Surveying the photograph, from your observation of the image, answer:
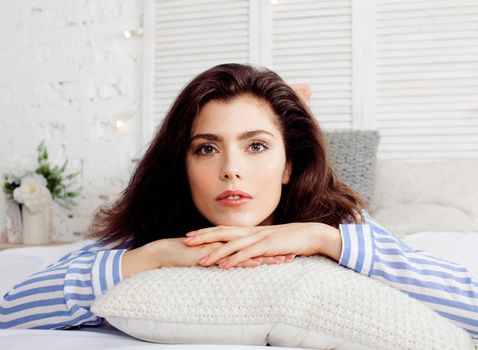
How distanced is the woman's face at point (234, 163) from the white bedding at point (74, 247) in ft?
0.96

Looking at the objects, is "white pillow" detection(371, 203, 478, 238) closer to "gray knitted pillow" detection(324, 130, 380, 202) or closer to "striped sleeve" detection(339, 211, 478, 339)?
"gray knitted pillow" detection(324, 130, 380, 202)

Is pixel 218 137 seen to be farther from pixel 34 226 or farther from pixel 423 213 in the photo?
pixel 34 226

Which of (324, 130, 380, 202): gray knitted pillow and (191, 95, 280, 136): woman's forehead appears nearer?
(191, 95, 280, 136): woman's forehead

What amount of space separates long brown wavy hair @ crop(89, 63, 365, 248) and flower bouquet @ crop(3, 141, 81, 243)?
1.75 metres

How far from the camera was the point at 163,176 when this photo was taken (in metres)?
1.17

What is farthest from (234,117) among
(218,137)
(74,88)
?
(74,88)

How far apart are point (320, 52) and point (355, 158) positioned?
0.85 meters

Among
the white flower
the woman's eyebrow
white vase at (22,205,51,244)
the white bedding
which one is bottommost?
white vase at (22,205,51,244)

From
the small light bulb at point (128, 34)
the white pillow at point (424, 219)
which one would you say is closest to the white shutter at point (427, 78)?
the white pillow at point (424, 219)

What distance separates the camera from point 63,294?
0.90 metres

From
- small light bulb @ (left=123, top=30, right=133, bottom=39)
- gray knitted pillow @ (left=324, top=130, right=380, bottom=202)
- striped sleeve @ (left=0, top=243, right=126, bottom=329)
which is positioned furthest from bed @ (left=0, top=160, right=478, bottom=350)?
small light bulb @ (left=123, top=30, right=133, bottom=39)

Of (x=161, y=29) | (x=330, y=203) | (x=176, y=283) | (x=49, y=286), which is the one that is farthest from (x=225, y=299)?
(x=161, y=29)

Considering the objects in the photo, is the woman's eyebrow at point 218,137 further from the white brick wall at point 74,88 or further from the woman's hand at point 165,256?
the white brick wall at point 74,88

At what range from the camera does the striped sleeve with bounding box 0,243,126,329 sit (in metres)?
0.90
